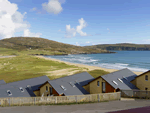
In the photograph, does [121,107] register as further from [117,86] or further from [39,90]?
[39,90]

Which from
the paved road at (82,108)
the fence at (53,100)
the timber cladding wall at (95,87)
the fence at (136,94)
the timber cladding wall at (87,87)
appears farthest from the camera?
the timber cladding wall at (87,87)

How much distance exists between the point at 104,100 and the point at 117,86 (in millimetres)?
10787

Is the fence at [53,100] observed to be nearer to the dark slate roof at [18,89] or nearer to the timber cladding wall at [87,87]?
the dark slate roof at [18,89]

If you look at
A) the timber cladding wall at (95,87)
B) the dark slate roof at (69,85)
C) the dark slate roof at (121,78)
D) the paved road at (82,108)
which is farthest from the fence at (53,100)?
the timber cladding wall at (95,87)

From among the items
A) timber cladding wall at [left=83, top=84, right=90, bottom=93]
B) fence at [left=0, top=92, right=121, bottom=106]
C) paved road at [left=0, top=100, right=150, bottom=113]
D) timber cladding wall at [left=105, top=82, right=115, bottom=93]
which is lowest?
timber cladding wall at [left=83, top=84, right=90, bottom=93]

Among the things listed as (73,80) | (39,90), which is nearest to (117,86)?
(73,80)

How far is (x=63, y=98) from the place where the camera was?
1666 centimetres

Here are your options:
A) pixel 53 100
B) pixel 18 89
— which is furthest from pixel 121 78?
pixel 18 89

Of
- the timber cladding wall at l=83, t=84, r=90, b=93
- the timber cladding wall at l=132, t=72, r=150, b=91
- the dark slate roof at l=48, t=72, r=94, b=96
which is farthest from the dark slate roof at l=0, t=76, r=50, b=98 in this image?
the timber cladding wall at l=132, t=72, r=150, b=91

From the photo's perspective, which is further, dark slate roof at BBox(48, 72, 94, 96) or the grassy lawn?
the grassy lawn

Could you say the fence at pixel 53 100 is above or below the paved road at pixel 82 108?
above

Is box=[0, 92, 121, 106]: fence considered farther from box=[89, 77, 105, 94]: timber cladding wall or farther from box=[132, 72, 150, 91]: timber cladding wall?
box=[132, 72, 150, 91]: timber cladding wall

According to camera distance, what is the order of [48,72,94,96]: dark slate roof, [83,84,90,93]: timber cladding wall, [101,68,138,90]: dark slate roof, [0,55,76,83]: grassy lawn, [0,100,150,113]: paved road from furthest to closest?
[0,55,76,83]: grassy lawn → [83,84,90,93]: timber cladding wall → [101,68,138,90]: dark slate roof → [48,72,94,96]: dark slate roof → [0,100,150,113]: paved road

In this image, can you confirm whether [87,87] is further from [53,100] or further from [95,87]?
[53,100]
